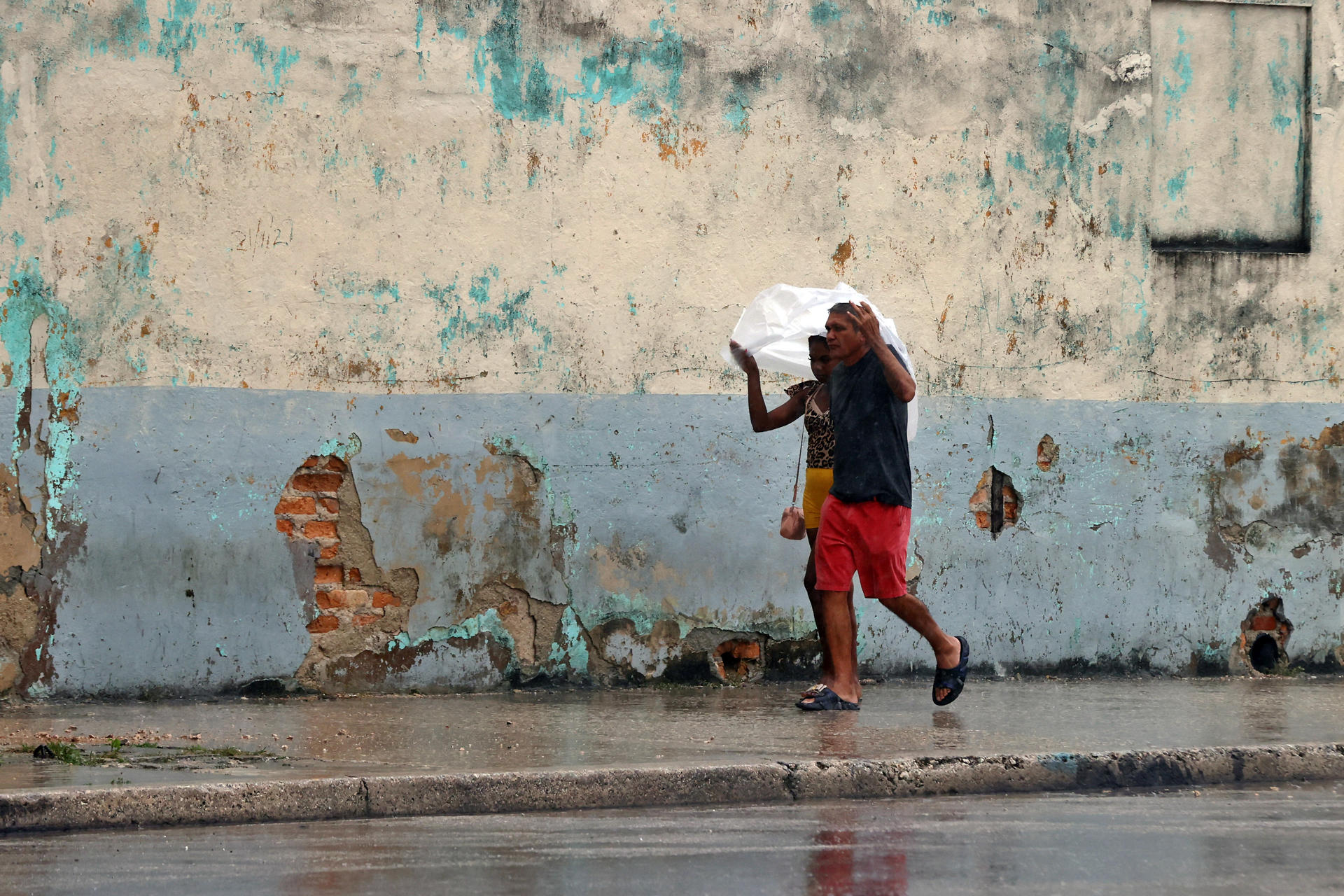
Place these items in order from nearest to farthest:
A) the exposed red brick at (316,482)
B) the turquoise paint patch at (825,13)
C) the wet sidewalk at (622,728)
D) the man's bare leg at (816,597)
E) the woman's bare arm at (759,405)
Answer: the wet sidewalk at (622,728)
the man's bare leg at (816,597)
the woman's bare arm at (759,405)
the exposed red brick at (316,482)
the turquoise paint patch at (825,13)

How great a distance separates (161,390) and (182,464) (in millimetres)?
346

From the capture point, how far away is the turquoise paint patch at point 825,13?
8727 mm

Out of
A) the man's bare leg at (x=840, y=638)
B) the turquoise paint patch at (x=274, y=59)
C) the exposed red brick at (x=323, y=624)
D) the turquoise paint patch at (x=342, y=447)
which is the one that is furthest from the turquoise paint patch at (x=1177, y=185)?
the exposed red brick at (x=323, y=624)

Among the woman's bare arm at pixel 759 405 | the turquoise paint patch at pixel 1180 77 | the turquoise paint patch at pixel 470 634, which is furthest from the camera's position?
the turquoise paint patch at pixel 1180 77

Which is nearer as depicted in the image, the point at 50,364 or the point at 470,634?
the point at 50,364

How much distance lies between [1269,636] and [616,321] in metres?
3.83

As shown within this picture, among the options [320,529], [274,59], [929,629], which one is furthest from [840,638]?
[274,59]

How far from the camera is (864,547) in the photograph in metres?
7.42

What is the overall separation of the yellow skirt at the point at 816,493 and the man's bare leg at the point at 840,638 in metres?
0.38

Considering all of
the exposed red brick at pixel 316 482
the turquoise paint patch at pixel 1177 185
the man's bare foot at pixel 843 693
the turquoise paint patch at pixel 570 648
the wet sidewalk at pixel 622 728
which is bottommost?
the wet sidewalk at pixel 622 728

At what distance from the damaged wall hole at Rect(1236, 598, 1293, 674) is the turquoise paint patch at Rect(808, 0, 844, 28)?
3733 millimetres

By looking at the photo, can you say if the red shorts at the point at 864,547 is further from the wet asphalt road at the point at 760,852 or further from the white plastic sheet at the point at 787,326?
the wet asphalt road at the point at 760,852

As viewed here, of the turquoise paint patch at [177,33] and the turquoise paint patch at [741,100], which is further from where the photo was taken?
the turquoise paint patch at [741,100]

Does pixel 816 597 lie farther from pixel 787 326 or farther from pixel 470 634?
pixel 470 634
